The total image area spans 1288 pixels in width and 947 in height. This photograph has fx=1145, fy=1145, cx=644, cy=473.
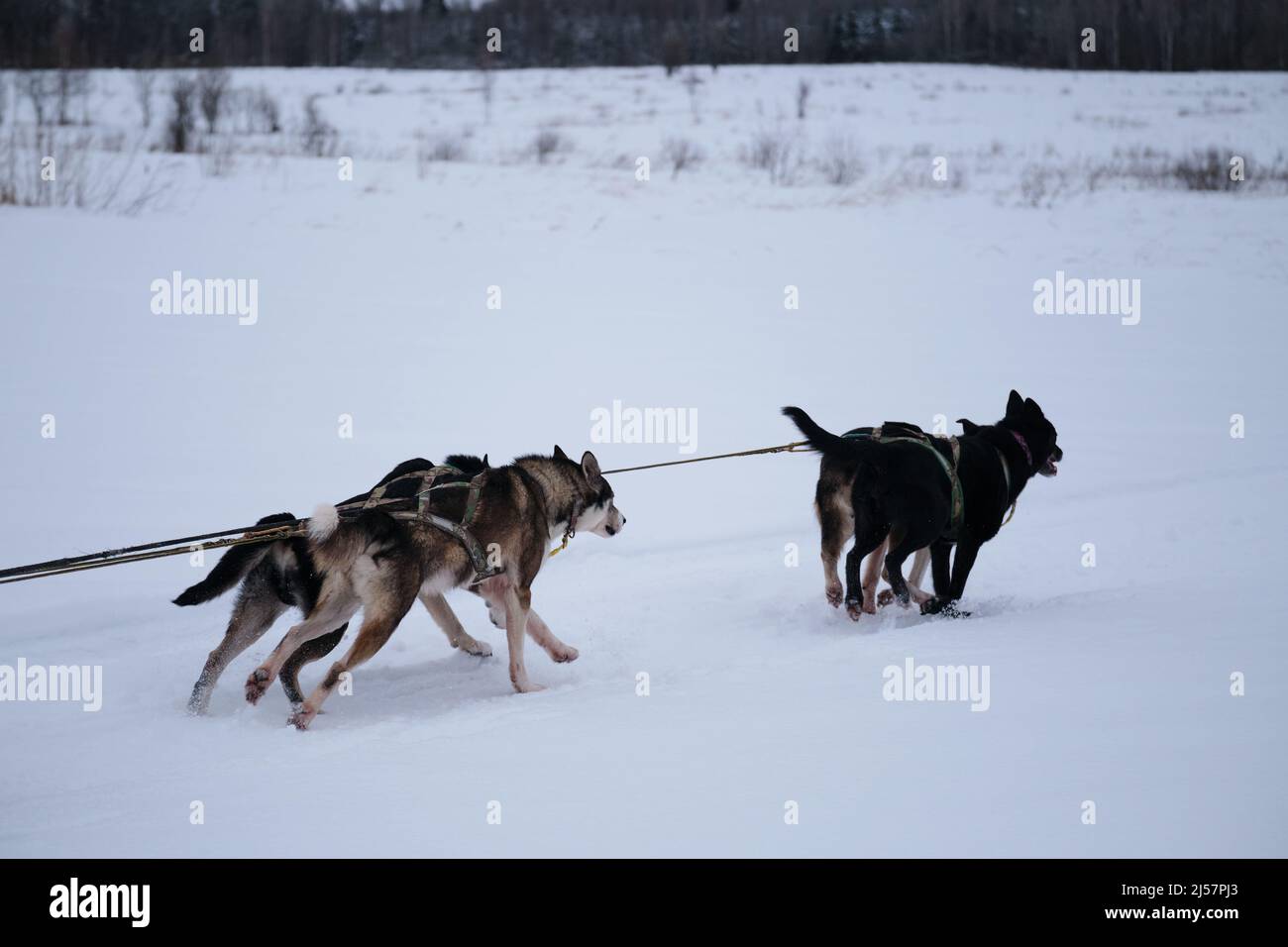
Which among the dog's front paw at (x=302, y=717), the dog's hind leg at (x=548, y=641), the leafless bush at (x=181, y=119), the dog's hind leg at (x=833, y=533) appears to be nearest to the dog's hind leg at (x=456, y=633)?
the dog's hind leg at (x=548, y=641)

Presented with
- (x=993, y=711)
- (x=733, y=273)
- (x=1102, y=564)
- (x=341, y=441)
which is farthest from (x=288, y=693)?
(x=733, y=273)

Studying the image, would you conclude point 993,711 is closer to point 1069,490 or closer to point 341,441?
point 1069,490

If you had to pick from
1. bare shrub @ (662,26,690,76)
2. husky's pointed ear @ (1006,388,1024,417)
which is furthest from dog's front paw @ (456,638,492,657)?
bare shrub @ (662,26,690,76)

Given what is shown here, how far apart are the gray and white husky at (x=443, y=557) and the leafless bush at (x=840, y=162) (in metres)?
13.5

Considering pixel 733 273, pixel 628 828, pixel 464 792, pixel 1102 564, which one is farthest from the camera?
pixel 733 273

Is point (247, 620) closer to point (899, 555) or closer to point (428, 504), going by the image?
point (428, 504)

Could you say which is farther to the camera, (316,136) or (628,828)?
(316,136)

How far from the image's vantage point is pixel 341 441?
28.7ft

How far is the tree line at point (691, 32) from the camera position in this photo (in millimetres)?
34531

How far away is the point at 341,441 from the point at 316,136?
1252 cm

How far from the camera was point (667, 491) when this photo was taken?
8578 mm

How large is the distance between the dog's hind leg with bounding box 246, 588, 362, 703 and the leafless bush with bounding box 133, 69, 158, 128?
1744 cm

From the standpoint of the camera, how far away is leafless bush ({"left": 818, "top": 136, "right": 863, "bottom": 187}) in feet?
60.3

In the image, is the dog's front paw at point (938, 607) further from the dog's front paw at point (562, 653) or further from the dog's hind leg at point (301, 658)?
the dog's hind leg at point (301, 658)
